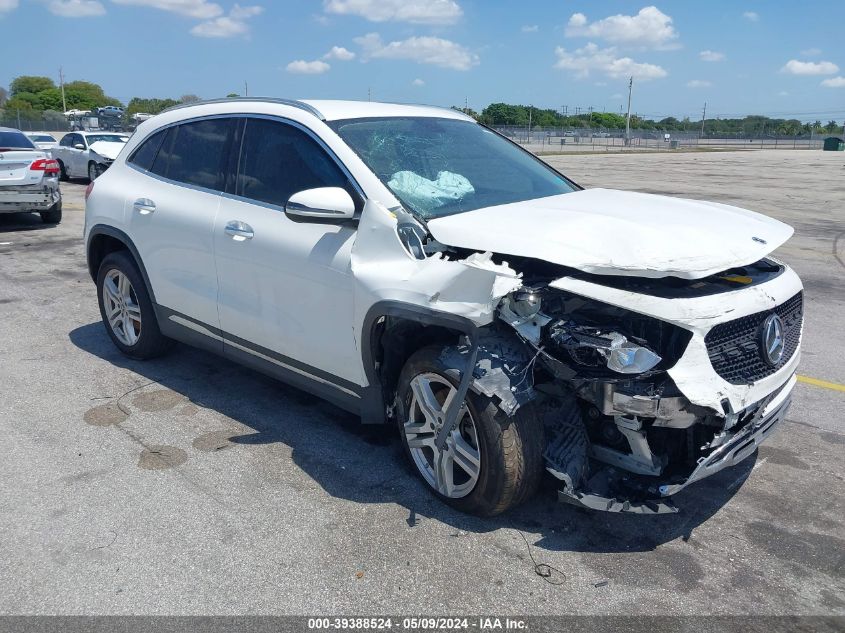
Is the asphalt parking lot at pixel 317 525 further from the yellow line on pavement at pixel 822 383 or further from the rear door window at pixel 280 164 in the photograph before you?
the rear door window at pixel 280 164

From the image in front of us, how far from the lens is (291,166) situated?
13.9 ft

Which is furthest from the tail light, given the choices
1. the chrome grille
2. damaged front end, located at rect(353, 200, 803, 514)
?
the chrome grille

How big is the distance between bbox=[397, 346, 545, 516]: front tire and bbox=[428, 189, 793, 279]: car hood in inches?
24.5

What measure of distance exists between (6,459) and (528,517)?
2.98 meters

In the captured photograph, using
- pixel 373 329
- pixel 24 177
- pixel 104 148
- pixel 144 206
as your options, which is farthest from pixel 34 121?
pixel 373 329

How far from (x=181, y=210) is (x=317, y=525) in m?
2.41

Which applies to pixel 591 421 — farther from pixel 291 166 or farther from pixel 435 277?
pixel 291 166

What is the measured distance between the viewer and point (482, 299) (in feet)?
10.3

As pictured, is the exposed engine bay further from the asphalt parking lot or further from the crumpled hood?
the crumpled hood

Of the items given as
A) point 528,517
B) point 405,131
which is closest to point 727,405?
point 528,517

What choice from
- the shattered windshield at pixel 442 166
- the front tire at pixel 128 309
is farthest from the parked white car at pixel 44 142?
the shattered windshield at pixel 442 166

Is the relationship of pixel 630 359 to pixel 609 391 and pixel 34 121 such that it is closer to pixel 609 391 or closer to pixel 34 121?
pixel 609 391

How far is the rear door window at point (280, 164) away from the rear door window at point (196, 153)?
0.23m

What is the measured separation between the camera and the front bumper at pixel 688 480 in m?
3.04
